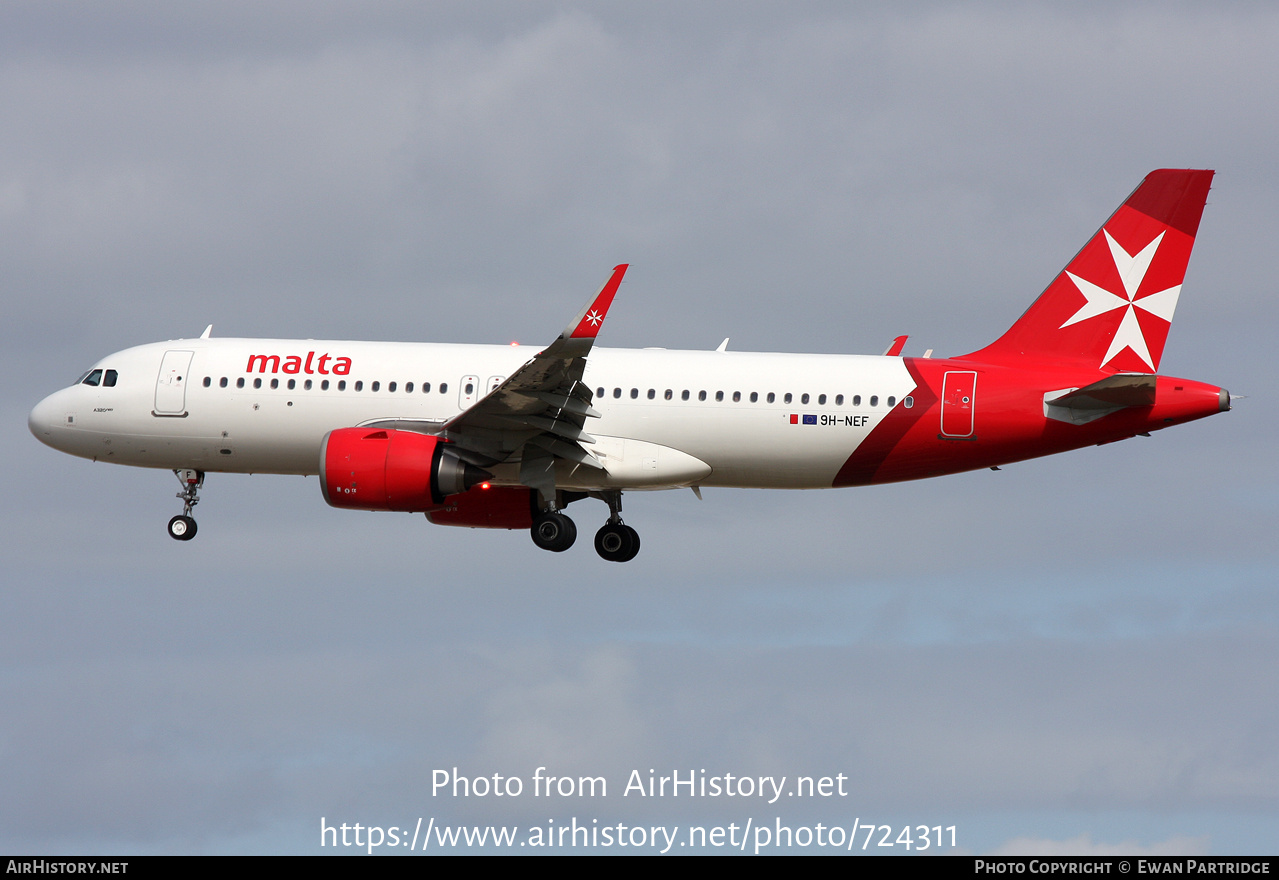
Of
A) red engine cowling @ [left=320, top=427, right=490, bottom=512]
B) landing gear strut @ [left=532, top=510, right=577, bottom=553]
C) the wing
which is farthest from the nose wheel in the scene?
landing gear strut @ [left=532, top=510, right=577, bottom=553]

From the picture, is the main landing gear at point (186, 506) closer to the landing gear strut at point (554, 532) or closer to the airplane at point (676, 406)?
the airplane at point (676, 406)

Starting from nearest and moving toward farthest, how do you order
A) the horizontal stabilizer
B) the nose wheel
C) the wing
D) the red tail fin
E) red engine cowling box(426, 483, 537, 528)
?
1. the wing
2. the horizontal stabilizer
3. the red tail fin
4. red engine cowling box(426, 483, 537, 528)
5. the nose wheel

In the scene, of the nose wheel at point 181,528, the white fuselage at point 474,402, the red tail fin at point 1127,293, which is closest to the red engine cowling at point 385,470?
the white fuselage at point 474,402

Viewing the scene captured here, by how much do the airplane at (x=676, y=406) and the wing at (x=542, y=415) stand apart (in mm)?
60

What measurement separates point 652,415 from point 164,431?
1318 cm

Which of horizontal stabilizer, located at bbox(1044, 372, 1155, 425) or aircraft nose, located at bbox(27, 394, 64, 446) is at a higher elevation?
aircraft nose, located at bbox(27, 394, 64, 446)

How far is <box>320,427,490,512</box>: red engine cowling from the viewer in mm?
36562

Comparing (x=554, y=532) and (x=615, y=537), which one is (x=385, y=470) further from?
(x=615, y=537)

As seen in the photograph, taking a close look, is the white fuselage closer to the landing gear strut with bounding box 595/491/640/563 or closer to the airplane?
the airplane

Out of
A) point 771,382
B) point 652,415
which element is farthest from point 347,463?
point 771,382

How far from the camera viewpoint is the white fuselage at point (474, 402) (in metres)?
38.1

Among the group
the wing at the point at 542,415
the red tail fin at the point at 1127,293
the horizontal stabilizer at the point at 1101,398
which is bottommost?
the wing at the point at 542,415

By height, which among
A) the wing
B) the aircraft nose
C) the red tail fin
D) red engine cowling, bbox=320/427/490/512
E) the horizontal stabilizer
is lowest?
red engine cowling, bbox=320/427/490/512

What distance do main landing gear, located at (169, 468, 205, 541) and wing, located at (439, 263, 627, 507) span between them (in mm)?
8385
